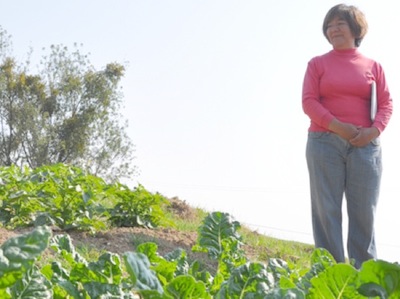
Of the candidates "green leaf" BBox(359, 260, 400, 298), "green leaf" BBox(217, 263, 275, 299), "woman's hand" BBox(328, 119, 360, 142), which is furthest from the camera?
"woman's hand" BBox(328, 119, 360, 142)

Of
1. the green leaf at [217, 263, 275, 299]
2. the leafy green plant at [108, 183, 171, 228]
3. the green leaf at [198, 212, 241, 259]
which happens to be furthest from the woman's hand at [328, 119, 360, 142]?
the green leaf at [217, 263, 275, 299]

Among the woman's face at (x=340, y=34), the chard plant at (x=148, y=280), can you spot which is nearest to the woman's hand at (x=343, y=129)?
the woman's face at (x=340, y=34)

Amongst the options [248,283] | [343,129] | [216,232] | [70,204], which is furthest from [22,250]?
[70,204]

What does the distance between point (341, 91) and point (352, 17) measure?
20.9 inches

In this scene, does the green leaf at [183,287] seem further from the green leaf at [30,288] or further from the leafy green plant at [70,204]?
the leafy green plant at [70,204]

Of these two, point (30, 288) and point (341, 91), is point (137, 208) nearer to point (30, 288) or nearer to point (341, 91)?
point (341, 91)

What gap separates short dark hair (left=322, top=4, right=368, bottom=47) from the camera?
16.1 ft

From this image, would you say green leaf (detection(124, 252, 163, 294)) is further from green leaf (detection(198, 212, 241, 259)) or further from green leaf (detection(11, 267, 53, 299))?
green leaf (detection(198, 212, 241, 259))

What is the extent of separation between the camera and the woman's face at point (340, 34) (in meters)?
4.92

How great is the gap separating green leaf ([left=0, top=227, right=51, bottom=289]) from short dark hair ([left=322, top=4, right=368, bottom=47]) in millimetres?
4290

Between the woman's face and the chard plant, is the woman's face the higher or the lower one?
the higher one

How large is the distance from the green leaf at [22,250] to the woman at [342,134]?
3.95 meters

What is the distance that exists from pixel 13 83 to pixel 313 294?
26.1 meters

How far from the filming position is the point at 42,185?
5141mm
